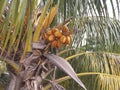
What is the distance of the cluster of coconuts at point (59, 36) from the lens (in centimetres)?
185

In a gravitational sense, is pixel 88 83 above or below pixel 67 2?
below

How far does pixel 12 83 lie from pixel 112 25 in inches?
101

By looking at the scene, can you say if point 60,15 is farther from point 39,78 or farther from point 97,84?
point 97,84

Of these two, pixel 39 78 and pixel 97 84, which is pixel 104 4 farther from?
pixel 97 84

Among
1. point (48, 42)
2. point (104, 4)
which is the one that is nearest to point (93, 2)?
point (104, 4)

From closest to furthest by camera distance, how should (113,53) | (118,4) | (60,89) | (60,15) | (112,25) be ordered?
(118,4) → (60,89) → (60,15) → (112,25) → (113,53)

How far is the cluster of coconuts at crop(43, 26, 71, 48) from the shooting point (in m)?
1.85

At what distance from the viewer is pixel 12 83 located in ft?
6.86

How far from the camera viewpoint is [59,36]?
1860mm

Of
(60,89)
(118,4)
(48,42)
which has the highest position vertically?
(118,4)

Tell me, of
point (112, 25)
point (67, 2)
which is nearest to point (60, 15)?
point (67, 2)

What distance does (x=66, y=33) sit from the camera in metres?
1.87

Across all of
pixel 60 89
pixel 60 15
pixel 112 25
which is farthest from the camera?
pixel 112 25

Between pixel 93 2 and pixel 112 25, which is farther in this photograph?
pixel 112 25
